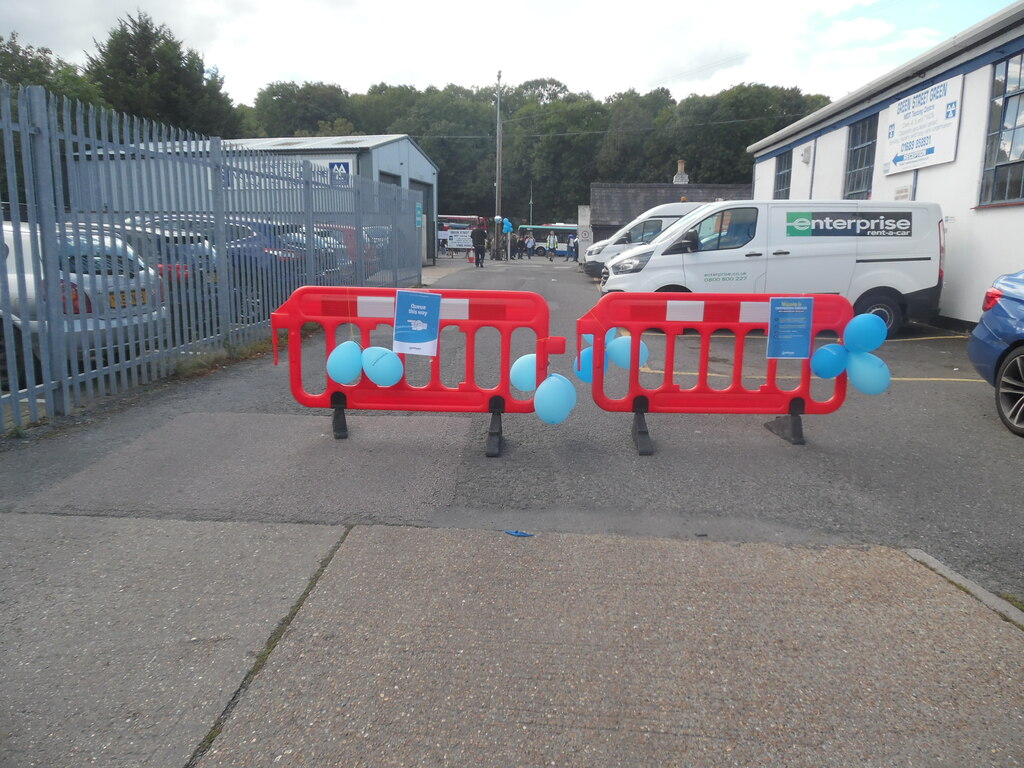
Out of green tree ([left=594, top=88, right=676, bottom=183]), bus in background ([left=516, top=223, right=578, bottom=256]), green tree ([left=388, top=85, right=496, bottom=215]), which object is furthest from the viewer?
green tree ([left=388, top=85, right=496, bottom=215])

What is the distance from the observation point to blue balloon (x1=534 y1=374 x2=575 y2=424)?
5473 mm

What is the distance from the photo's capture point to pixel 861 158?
648 inches

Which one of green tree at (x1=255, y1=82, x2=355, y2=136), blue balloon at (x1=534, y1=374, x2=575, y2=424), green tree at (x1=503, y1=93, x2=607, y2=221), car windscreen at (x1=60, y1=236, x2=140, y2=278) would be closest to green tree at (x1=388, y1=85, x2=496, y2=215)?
green tree at (x1=503, y1=93, x2=607, y2=221)

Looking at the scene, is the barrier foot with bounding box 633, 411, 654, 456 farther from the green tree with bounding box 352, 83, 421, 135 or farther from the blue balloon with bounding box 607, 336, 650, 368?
the green tree with bounding box 352, 83, 421, 135

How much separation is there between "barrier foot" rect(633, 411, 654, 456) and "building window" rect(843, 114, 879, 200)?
1268 cm

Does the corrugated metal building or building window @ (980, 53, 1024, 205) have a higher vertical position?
the corrugated metal building

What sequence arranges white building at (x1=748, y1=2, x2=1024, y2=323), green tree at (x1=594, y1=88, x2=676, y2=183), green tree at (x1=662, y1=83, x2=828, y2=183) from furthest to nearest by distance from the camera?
green tree at (x1=594, y1=88, x2=676, y2=183)
green tree at (x1=662, y1=83, x2=828, y2=183)
white building at (x1=748, y1=2, x2=1024, y2=323)

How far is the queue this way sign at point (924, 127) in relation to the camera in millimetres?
12438

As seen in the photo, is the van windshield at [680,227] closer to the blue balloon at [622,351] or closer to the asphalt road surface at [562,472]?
the asphalt road surface at [562,472]

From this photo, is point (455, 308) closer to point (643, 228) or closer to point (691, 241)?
point (691, 241)

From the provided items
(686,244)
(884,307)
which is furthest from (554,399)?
(884,307)

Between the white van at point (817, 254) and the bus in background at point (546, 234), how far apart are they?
175 feet

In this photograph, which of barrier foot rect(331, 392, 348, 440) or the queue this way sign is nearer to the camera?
barrier foot rect(331, 392, 348, 440)

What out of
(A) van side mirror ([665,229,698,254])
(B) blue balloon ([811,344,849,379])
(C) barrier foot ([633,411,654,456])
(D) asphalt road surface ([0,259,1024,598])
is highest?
(A) van side mirror ([665,229,698,254])
